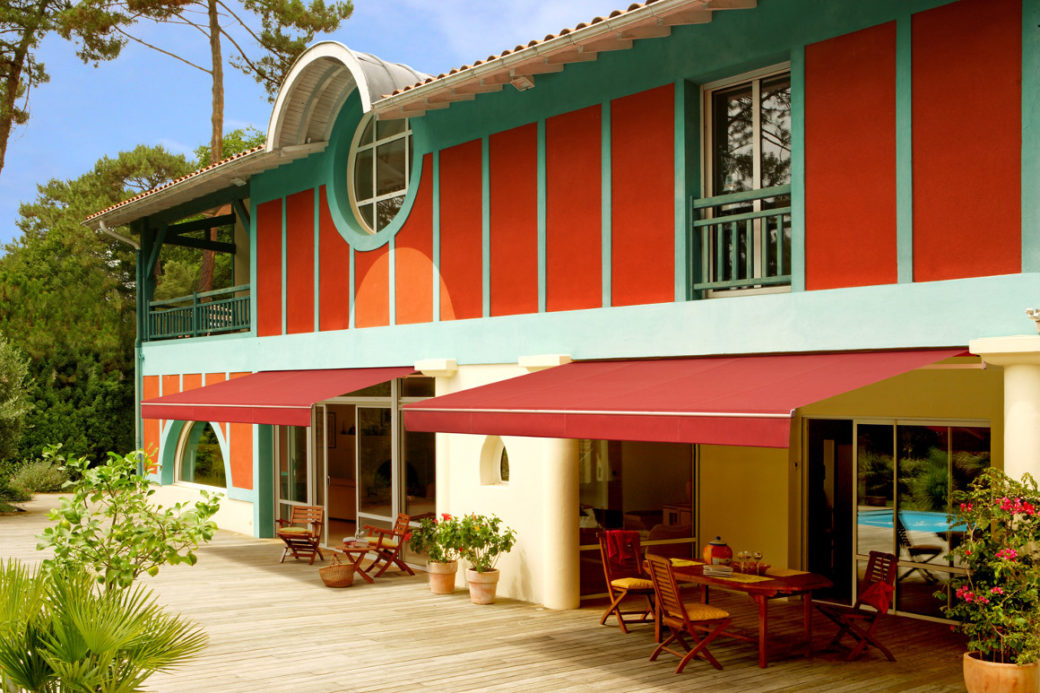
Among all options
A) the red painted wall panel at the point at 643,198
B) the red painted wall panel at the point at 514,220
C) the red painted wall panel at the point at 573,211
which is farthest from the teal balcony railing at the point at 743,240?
the red painted wall panel at the point at 514,220

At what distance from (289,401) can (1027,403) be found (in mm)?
9800

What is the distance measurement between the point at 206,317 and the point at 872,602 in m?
16.6

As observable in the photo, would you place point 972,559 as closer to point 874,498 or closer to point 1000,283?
point 1000,283

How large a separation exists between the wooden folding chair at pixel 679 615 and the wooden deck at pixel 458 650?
8.1 inches

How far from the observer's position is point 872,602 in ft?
31.8

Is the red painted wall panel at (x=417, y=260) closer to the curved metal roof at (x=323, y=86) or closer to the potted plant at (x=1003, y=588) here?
the curved metal roof at (x=323, y=86)

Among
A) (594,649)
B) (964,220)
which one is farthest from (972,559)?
(594,649)

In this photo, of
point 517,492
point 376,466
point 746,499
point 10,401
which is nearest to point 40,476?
point 10,401

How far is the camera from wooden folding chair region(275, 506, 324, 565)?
1616 centimetres

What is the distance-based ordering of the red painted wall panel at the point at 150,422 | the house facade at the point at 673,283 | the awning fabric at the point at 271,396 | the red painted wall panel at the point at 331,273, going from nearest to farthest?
the house facade at the point at 673,283, the awning fabric at the point at 271,396, the red painted wall panel at the point at 331,273, the red painted wall panel at the point at 150,422

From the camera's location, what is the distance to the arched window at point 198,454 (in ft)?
72.8

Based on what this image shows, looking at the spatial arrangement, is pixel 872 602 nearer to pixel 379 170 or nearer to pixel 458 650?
pixel 458 650

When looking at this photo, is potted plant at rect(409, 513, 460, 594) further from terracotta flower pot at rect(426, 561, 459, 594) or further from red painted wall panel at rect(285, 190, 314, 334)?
red painted wall panel at rect(285, 190, 314, 334)

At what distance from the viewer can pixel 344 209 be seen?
17.4 meters
